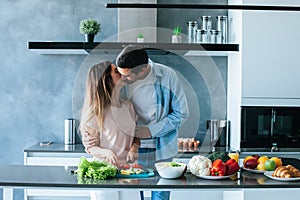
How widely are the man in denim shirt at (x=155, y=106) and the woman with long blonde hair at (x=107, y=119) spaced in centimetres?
9

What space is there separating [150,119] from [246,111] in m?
1.13

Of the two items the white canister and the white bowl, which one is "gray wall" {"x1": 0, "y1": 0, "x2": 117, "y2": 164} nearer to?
the white canister

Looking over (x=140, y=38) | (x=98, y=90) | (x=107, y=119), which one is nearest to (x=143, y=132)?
(x=107, y=119)

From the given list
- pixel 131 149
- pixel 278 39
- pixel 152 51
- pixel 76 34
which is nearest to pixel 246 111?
pixel 278 39

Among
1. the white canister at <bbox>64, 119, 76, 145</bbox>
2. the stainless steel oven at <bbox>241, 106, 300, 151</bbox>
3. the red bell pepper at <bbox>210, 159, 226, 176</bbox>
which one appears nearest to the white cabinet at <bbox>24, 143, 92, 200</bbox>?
the white canister at <bbox>64, 119, 76, 145</bbox>

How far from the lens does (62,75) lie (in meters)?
4.57

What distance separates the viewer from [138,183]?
2.45 meters

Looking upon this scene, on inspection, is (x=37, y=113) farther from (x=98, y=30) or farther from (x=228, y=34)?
(x=228, y=34)

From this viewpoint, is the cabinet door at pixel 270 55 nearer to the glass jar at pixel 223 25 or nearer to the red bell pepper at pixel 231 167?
the glass jar at pixel 223 25

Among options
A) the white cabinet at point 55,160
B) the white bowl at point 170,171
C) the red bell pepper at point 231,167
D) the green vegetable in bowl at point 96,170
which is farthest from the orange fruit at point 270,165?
the white cabinet at point 55,160

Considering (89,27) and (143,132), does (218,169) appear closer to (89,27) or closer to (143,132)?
(143,132)

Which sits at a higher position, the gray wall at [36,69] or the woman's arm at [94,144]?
the gray wall at [36,69]

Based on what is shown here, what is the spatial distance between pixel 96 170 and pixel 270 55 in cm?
210

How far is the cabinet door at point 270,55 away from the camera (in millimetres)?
4082
